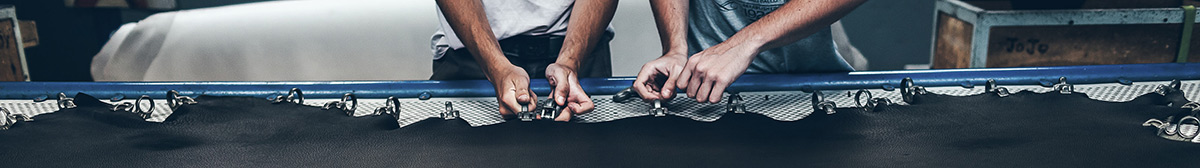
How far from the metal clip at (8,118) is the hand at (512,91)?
393 millimetres

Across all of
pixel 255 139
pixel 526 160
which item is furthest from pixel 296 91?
pixel 526 160

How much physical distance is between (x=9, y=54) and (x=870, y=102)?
1.80m

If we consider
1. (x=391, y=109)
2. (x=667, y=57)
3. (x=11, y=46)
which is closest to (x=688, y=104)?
(x=667, y=57)

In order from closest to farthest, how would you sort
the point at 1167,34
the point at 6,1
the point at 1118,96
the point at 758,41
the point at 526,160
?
the point at 526,160
the point at 1118,96
the point at 758,41
the point at 1167,34
the point at 6,1

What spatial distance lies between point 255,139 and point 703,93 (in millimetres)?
374

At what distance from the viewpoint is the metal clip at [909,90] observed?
0.63 meters

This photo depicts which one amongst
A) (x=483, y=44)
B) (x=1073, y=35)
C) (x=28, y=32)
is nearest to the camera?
(x=483, y=44)

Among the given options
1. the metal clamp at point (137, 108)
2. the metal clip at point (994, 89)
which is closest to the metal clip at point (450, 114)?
the metal clamp at point (137, 108)

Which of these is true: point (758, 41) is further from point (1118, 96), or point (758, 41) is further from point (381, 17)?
point (381, 17)

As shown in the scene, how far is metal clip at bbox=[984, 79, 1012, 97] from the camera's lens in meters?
0.63

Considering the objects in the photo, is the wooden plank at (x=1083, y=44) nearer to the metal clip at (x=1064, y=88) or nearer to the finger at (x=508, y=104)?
the metal clip at (x=1064, y=88)

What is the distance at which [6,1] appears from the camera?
5.57 ft

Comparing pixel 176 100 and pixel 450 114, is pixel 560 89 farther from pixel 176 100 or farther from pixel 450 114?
pixel 176 100

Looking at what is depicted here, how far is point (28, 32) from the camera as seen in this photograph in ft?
5.59
